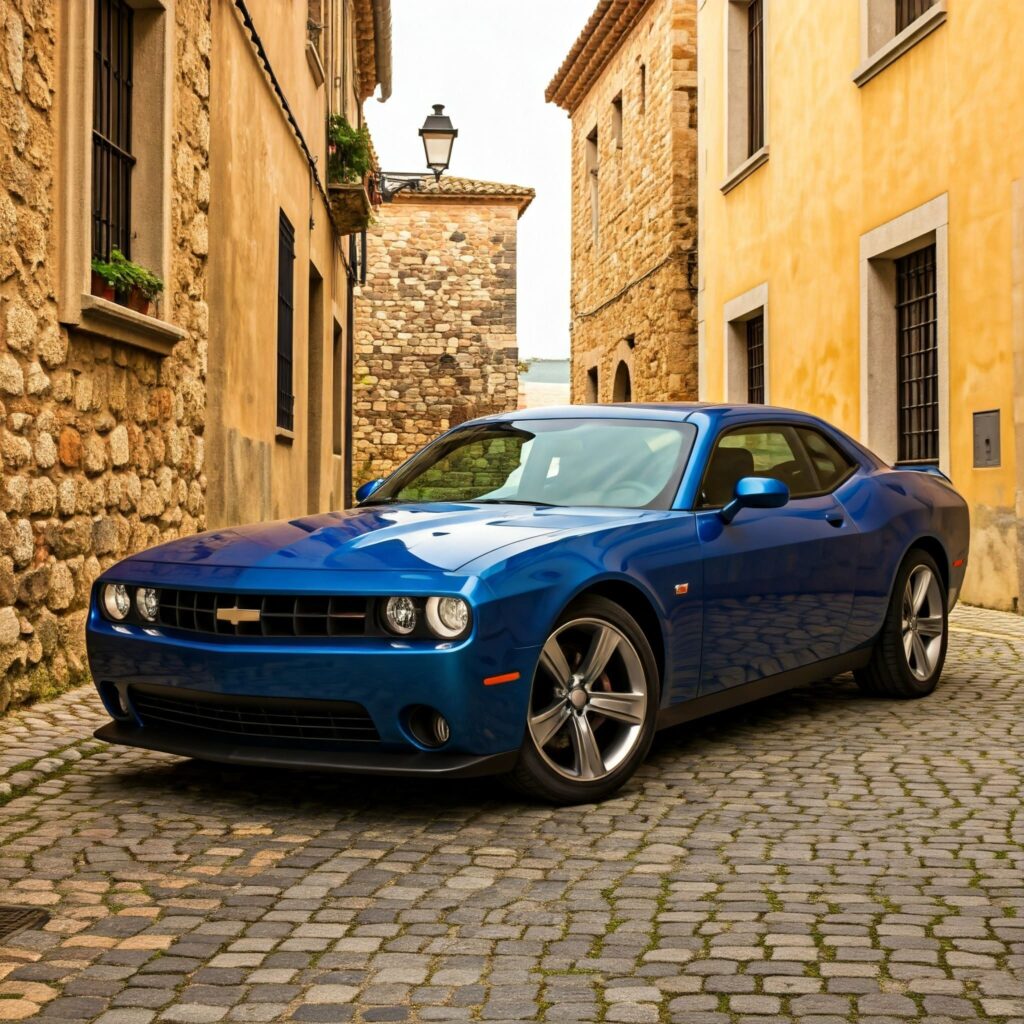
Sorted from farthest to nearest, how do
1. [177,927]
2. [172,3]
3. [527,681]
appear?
[172,3], [527,681], [177,927]

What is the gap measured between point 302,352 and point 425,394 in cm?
1607

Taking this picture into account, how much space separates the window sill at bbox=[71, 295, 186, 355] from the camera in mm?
7039

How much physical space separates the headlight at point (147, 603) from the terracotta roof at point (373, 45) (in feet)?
55.1

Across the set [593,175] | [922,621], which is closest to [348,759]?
[922,621]

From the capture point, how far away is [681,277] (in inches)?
789

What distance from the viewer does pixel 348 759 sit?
14.2 feet

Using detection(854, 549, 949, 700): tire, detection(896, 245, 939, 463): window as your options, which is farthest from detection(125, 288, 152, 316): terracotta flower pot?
detection(896, 245, 939, 463): window

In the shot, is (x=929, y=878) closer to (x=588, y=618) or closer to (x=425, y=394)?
(x=588, y=618)

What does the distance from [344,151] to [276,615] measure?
13.5 metres

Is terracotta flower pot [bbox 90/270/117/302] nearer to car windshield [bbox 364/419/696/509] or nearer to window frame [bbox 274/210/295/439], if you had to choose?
car windshield [bbox 364/419/696/509]

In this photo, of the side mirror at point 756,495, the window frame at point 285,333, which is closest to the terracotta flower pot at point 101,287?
the side mirror at point 756,495

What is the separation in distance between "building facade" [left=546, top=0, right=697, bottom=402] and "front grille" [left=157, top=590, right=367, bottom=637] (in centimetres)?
1594

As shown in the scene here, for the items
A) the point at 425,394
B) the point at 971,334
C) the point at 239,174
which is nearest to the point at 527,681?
the point at 239,174

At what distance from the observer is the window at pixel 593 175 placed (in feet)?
Answer: 84.8
